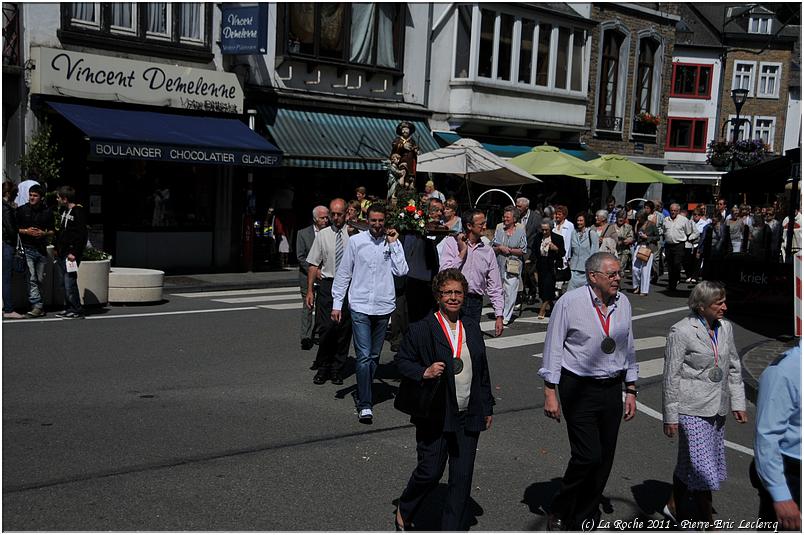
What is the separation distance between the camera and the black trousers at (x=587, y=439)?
5.66m

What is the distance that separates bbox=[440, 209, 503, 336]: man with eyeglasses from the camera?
32.4 feet

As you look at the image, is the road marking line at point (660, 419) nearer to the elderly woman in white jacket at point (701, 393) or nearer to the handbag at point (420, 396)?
the elderly woman in white jacket at point (701, 393)

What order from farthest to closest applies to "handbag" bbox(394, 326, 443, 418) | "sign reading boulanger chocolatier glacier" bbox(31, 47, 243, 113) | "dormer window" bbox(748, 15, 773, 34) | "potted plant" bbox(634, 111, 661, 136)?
"dormer window" bbox(748, 15, 773, 34) → "potted plant" bbox(634, 111, 661, 136) → "sign reading boulanger chocolatier glacier" bbox(31, 47, 243, 113) → "handbag" bbox(394, 326, 443, 418)

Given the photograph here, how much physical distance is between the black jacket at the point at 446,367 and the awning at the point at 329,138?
52.5ft

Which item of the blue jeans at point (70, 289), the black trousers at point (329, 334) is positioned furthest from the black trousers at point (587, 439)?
the blue jeans at point (70, 289)

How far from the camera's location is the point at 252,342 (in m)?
11.6

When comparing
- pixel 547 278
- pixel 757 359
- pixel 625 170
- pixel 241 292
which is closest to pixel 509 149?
pixel 625 170

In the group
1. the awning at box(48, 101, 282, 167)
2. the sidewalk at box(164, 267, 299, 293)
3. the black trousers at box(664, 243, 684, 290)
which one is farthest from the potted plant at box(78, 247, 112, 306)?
the black trousers at box(664, 243, 684, 290)

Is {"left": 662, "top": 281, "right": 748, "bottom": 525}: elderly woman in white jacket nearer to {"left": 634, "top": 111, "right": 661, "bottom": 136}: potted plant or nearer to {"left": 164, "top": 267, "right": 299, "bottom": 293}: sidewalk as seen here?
{"left": 164, "top": 267, "right": 299, "bottom": 293}: sidewalk

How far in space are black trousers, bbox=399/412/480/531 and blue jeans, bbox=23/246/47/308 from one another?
8.72m

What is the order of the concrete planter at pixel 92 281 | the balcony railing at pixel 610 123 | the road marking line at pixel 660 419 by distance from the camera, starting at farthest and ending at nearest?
1. the balcony railing at pixel 610 123
2. the concrete planter at pixel 92 281
3. the road marking line at pixel 660 419

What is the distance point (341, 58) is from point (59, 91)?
313 inches

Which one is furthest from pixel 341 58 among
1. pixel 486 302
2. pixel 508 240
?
pixel 508 240

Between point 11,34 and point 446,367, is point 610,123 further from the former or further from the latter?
point 446,367
